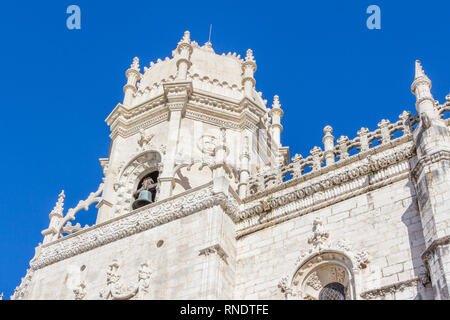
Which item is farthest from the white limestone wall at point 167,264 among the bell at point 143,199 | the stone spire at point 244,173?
the bell at point 143,199

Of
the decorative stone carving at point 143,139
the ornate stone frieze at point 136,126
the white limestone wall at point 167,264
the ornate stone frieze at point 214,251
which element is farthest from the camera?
the ornate stone frieze at point 136,126

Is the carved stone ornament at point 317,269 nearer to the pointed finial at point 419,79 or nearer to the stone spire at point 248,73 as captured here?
the pointed finial at point 419,79

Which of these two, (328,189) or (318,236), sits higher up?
(328,189)

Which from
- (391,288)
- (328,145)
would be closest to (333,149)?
(328,145)

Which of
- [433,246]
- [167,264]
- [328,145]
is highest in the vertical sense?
[328,145]

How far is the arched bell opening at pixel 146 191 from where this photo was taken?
76.8 ft

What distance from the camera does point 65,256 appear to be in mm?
22172

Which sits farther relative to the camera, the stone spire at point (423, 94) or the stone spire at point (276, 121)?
the stone spire at point (276, 121)

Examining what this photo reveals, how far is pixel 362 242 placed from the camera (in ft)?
56.7

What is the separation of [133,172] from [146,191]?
2.03 metres

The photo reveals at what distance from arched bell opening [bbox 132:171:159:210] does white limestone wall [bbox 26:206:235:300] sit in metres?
2.51

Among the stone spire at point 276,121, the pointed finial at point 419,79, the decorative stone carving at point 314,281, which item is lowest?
the decorative stone carving at point 314,281

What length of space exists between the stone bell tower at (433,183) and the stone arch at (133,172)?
10.2 metres

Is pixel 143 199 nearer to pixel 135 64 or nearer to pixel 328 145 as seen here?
pixel 328 145
